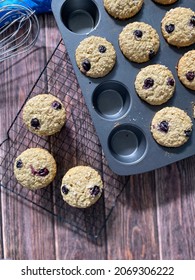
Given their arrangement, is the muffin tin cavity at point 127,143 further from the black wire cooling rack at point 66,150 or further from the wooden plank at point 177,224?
the wooden plank at point 177,224

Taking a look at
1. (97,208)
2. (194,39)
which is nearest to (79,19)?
(194,39)

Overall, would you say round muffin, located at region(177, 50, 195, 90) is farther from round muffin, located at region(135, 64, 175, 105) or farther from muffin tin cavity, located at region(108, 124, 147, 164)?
muffin tin cavity, located at region(108, 124, 147, 164)

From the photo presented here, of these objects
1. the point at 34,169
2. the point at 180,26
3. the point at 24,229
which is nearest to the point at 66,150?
the point at 34,169

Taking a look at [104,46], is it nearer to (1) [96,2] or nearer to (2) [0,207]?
(1) [96,2]

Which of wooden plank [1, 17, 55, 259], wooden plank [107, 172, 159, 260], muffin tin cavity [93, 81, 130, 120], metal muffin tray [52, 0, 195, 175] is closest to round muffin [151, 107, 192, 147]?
metal muffin tray [52, 0, 195, 175]

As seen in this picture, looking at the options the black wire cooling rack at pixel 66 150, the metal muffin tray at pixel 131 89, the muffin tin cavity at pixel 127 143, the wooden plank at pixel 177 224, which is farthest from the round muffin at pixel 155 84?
the wooden plank at pixel 177 224

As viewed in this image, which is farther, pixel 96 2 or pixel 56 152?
pixel 56 152
